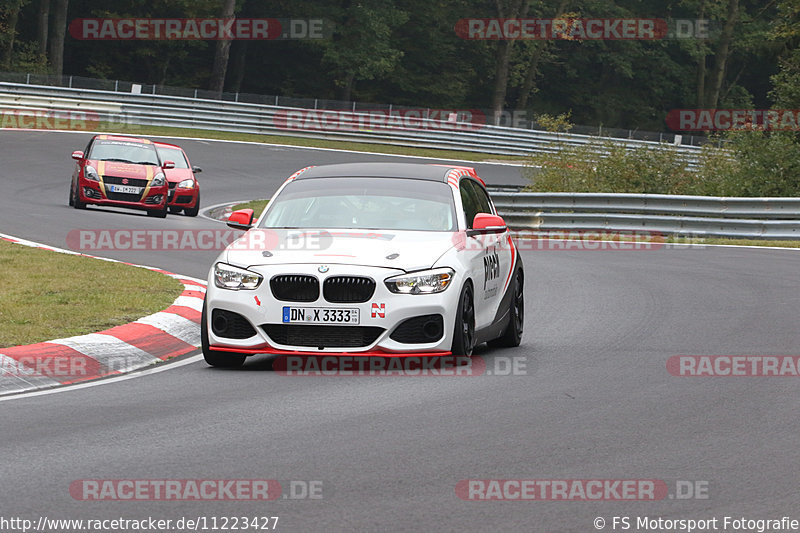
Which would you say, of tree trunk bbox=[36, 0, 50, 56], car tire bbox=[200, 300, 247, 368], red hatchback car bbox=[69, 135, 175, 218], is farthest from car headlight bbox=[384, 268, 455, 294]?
tree trunk bbox=[36, 0, 50, 56]

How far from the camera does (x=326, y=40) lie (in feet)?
220

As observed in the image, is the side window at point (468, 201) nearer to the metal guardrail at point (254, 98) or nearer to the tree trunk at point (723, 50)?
the metal guardrail at point (254, 98)

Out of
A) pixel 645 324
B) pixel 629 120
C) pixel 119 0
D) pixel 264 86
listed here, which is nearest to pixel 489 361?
pixel 645 324

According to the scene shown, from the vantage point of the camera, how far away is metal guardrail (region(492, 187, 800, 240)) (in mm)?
24172

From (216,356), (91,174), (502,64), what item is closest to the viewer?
(216,356)

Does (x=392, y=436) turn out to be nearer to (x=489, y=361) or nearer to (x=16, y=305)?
(x=489, y=361)

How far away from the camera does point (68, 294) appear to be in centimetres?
1236

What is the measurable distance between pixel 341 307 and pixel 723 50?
68434mm
